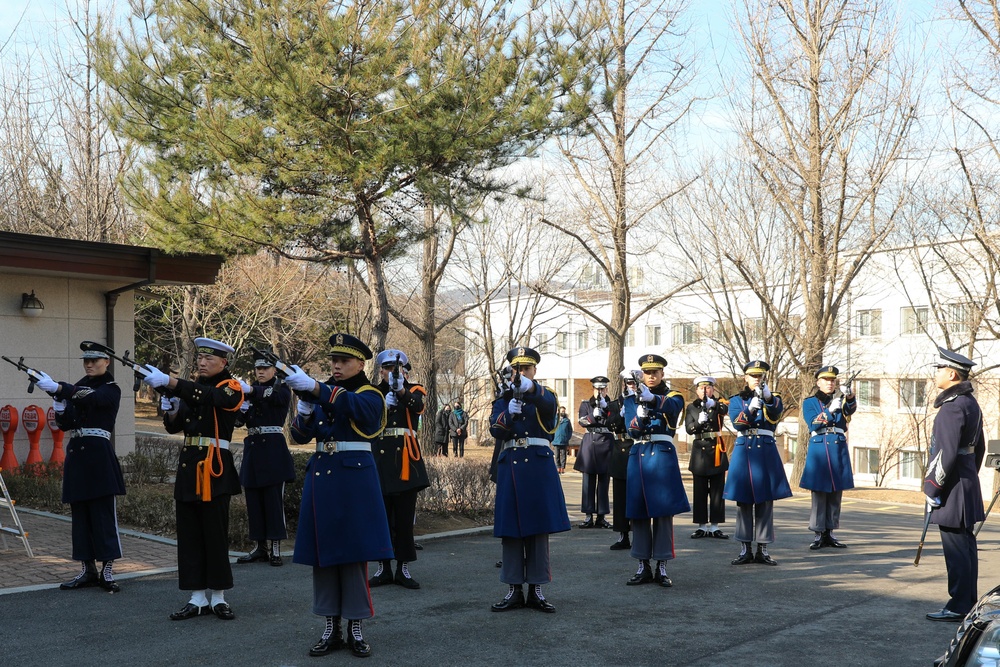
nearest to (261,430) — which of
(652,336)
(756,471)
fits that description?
(756,471)

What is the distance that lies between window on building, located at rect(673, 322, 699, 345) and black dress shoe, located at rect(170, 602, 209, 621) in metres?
34.2

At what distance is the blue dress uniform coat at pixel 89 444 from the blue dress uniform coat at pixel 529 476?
10.8ft

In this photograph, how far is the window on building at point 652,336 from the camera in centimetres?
4628

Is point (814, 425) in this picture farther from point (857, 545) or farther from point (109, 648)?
point (109, 648)

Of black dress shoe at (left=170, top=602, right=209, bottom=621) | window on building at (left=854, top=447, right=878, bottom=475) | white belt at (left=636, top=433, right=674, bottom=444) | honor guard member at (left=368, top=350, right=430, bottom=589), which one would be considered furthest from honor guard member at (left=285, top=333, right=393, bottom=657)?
window on building at (left=854, top=447, right=878, bottom=475)

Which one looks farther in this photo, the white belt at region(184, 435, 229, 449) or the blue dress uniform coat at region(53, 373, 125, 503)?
the blue dress uniform coat at region(53, 373, 125, 503)

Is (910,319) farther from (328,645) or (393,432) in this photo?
(328,645)

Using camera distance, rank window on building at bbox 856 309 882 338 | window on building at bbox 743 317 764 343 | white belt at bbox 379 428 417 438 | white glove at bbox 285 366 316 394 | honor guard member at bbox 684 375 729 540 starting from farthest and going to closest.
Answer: window on building at bbox 856 309 882 338 → window on building at bbox 743 317 764 343 → honor guard member at bbox 684 375 729 540 → white belt at bbox 379 428 417 438 → white glove at bbox 285 366 316 394

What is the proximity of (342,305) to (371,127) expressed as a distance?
1786 cm

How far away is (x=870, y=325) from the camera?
39344 mm

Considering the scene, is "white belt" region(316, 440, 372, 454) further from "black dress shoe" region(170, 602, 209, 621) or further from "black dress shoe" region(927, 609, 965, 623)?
"black dress shoe" region(927, 609, 965, 623)

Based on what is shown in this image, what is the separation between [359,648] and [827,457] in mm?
6817

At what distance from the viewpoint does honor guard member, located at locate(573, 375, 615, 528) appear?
11.6m

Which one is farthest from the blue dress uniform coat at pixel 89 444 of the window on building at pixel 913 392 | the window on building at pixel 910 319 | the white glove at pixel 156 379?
the window on building at pixel 913 392
